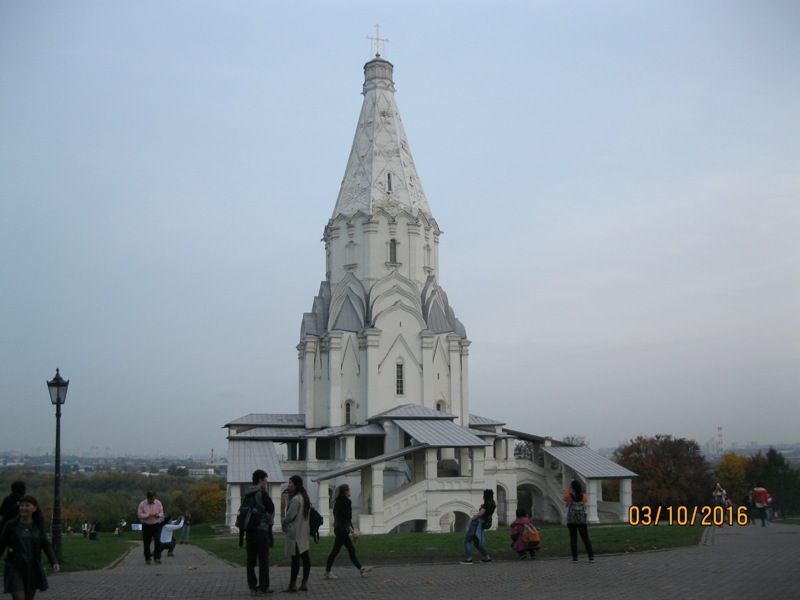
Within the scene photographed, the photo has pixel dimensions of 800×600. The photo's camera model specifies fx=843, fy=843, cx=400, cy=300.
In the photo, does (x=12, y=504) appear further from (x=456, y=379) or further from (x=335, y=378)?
(x=456, y=379)

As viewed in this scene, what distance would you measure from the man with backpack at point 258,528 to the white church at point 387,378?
25.1 metres

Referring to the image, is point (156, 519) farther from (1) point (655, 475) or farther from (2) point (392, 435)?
(1) point (655, 475)

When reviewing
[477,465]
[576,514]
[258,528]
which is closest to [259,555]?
[258,528]

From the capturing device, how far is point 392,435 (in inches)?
1614

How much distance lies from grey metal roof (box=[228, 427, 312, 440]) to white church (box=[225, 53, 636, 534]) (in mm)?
97

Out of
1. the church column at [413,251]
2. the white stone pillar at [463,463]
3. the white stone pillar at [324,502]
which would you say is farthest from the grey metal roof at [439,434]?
the church column at [413,251]

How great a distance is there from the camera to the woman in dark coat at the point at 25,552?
926 cm

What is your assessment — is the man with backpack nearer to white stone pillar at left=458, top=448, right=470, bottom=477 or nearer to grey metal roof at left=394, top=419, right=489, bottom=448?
grey metal roof at left=394, top=419, right=489, bottom=448

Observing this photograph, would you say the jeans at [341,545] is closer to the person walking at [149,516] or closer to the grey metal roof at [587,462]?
the person walking at [149,516]

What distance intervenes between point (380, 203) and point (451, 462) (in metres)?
15.4

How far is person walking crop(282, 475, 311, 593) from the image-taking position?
12.5 meters

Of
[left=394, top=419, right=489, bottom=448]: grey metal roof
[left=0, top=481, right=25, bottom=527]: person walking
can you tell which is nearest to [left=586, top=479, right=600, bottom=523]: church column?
[left=394, top=419, right=489, bottom=448]: grey metal roof

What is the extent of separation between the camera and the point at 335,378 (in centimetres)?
4503

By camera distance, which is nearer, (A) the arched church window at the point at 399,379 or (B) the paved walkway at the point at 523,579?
(B) the paved walkway at the point at 523,579
